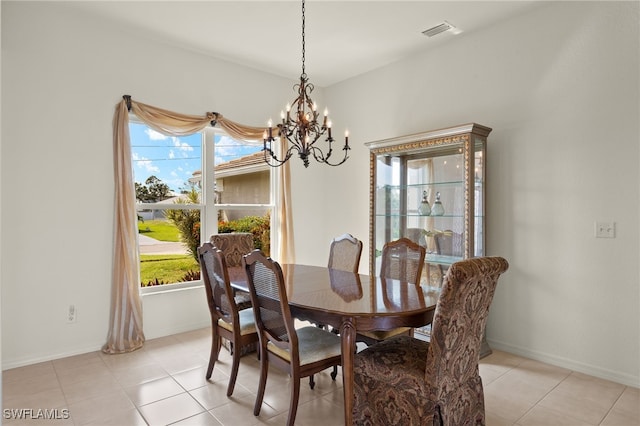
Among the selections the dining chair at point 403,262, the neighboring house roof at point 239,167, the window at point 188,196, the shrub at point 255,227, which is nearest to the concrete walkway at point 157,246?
the window at point 188,196

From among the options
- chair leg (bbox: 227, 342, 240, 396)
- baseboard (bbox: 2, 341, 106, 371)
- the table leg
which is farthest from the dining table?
baseboard (bbox: 2, 341, 106, 371)

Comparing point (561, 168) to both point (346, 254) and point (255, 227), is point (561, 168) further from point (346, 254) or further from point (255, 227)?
point (255, 227)

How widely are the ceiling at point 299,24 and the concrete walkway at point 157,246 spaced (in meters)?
2.02

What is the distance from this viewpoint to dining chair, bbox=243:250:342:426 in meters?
2.24

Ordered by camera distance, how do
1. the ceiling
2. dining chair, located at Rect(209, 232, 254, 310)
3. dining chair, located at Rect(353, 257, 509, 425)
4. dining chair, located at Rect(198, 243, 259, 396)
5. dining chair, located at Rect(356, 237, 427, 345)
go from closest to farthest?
1. dining chair, located at Rect(353, 257, 509, 425)
2. dining chair, located at Rect(198, 243, 259, 396)
3. dining chair, located at Rect(356, 237, 427, 345)
4. the ceiling
5. dining chair, located at Rect(209, 232, 254, 310)

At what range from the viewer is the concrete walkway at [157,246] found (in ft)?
13.2

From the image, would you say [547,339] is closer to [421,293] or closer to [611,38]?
[421,293]

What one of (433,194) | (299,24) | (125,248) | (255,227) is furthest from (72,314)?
(433,194)

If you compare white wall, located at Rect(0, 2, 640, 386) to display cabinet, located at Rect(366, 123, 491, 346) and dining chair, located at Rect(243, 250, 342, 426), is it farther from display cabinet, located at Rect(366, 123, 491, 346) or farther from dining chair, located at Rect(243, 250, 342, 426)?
dining chair, located at Rect(243, 250, 342, 426)

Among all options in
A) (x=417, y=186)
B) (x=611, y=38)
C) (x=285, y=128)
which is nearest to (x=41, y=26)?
(x=285, y=128)

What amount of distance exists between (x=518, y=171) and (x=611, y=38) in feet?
3.82

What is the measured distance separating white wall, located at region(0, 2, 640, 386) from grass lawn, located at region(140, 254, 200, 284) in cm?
24

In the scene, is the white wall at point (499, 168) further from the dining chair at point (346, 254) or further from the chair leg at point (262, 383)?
the chair leg at point (262, 383)

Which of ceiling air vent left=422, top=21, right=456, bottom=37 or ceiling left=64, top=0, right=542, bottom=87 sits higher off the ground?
ceiling left=64, top=0, right=542, bottom=87
